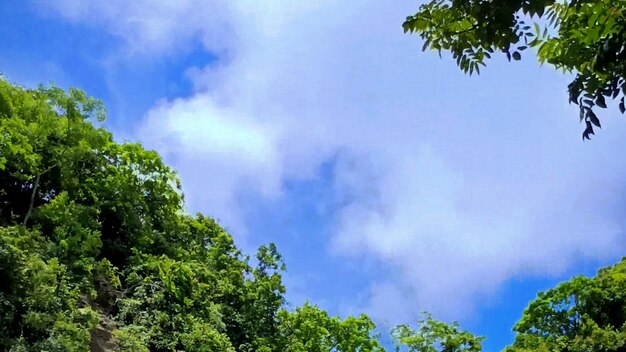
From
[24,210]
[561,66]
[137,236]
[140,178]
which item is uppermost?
[140,178]

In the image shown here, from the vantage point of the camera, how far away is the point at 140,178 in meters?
20.5

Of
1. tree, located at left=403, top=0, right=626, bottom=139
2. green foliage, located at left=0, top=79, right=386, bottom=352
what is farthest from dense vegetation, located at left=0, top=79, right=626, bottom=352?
tree, located at left=403, top=0, right=626, bottom=139

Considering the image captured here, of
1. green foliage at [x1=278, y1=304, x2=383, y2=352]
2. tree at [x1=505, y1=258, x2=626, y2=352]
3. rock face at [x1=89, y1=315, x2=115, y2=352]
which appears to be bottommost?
rock face at [x1=89, y1=315, x2=115, y2=352]

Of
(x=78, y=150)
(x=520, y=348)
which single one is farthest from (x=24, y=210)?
(x=520, y=348)

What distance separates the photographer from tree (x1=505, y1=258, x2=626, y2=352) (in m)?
23.8

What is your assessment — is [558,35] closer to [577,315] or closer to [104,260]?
[104,260]

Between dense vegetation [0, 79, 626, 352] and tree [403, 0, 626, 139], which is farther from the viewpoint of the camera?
dense vegetation [0, 79, 626, 352]

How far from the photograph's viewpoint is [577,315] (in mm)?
25172

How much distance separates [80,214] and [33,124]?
9.42ft

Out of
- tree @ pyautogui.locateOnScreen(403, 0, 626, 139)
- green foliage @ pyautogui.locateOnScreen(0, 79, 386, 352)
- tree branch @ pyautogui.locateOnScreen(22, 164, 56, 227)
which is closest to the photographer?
tree @ pyautogui.locateOnScreen(403, 0, 626, 139)

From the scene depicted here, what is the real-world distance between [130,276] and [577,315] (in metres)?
17.9

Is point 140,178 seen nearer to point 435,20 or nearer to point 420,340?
point 420,340

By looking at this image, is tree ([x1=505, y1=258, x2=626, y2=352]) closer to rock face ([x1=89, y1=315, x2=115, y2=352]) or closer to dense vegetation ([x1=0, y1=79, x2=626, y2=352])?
dense vegetation ([x1=0, y1=79, x2=626, y2=352])

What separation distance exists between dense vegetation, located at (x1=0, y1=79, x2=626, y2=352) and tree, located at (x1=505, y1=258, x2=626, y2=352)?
5cm
